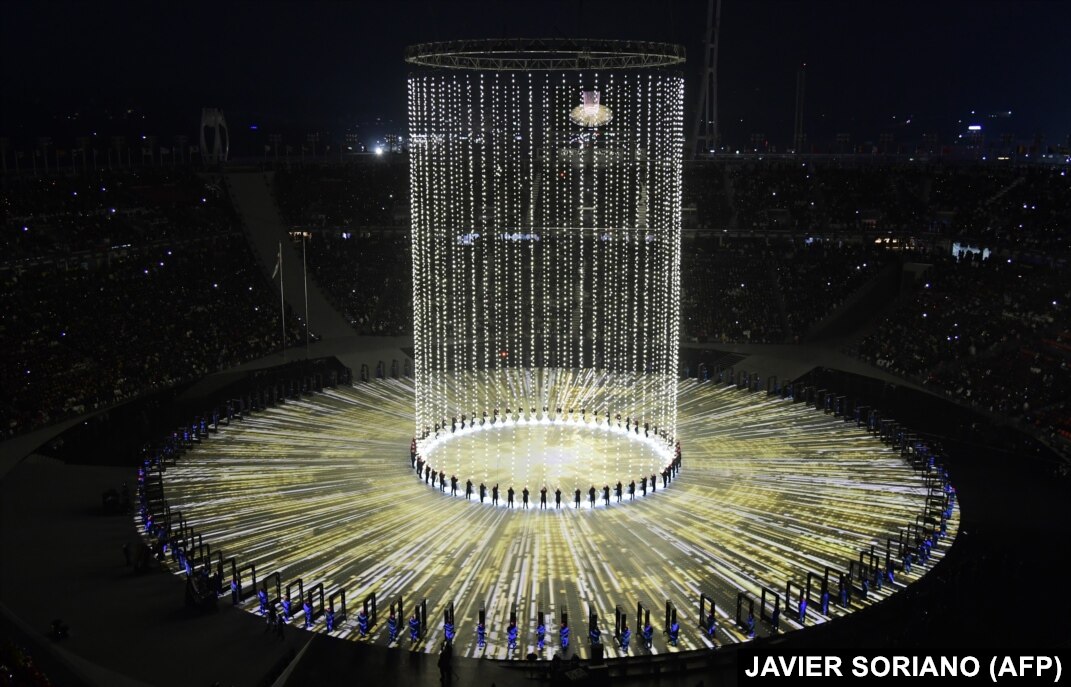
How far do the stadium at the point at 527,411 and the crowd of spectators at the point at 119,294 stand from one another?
18cm

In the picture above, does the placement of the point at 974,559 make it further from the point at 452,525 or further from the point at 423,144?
the point at 423,144

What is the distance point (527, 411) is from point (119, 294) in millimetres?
18772

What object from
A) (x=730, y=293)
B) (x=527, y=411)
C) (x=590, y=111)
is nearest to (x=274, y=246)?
(x=590, y=111)

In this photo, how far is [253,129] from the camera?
78.8 meters

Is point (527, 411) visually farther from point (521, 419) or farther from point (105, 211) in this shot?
point (105, 211)

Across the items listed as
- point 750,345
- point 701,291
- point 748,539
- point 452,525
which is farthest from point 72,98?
point 748,539

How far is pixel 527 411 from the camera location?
31297 mm

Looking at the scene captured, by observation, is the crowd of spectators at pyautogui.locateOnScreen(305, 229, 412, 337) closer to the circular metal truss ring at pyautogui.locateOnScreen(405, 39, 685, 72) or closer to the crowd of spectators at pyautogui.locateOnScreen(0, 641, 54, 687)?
the circular metal truss ring at pyautogui.locateOnScreen(405, 39, 685, 72)

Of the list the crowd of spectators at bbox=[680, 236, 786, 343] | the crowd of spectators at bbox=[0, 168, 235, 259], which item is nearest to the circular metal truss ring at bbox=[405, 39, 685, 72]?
the crowd of spectators at bbox=[680, 236, 786, 343]

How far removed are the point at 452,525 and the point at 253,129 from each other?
64.7 m

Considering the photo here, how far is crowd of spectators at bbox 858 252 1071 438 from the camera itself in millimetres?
29750

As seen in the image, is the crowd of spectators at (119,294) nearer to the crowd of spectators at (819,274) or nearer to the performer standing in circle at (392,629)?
the performer standing in circle at (392,629)

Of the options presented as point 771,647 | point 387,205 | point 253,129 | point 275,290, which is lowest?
point 771,647

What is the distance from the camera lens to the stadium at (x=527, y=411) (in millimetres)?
17219
